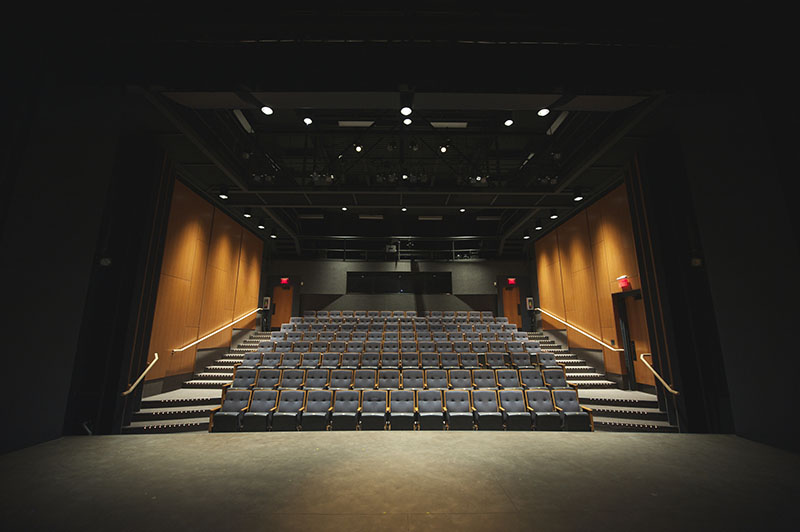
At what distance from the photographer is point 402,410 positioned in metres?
4.11

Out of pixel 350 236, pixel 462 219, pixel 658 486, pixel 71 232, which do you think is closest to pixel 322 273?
pixel 350 236

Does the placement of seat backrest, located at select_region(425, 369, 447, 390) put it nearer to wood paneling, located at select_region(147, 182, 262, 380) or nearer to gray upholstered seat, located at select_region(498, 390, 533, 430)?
gray upholstered seat, located at select_region(498, 390, 533, 430)

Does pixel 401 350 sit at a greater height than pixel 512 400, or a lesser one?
greater

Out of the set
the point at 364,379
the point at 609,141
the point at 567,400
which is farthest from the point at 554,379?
the point at 609,141

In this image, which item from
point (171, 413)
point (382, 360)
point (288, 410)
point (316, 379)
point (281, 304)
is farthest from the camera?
point (281, 304)

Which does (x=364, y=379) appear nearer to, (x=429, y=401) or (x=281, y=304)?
(x=429, y=401)

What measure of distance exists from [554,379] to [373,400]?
8.86ft

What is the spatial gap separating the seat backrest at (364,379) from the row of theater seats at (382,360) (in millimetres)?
619

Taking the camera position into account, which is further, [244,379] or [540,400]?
[244,379]

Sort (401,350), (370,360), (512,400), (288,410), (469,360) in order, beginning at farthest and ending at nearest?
(401,350) < (469,360) < (370,360) < (512,400) < (288,410)

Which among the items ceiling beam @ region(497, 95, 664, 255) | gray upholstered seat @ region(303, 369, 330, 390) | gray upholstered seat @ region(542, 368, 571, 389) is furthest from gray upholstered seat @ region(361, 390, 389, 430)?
ceiling beam @ region(497, 95, 664, 255)

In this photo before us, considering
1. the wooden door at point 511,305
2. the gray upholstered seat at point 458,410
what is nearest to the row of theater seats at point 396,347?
the gray upholstered seat at point 458,410

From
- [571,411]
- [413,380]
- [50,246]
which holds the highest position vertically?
[50,246]

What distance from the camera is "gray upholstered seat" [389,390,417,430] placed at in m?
3.95
